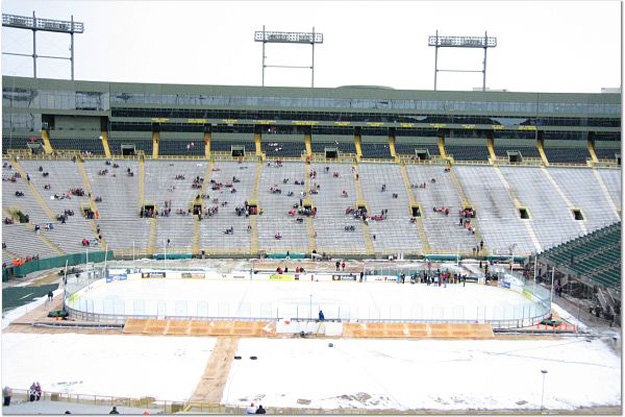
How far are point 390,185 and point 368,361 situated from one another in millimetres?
36826

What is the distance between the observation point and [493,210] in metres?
57.4

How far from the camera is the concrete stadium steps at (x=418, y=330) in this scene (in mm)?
29312

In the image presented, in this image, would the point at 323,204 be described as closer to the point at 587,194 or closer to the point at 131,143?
the point at 131,143

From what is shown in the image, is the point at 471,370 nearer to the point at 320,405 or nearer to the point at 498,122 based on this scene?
the point at 320,405

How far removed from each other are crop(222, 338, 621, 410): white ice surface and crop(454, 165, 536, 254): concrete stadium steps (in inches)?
956

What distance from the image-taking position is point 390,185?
6106cm

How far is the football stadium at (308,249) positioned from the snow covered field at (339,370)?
13cm

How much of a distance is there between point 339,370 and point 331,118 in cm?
4923

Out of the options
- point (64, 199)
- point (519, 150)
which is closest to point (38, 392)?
point (64, 199)

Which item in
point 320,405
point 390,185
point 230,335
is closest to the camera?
point 320,405

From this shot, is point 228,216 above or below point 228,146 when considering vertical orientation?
below

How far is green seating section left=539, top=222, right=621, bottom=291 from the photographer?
1400 inches

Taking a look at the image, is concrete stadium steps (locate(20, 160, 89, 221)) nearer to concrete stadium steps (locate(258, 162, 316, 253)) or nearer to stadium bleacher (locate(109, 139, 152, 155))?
stadium bleacher (locate(109, 139, 152, 155))

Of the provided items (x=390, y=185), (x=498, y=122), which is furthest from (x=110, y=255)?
(x=498, y=122)
